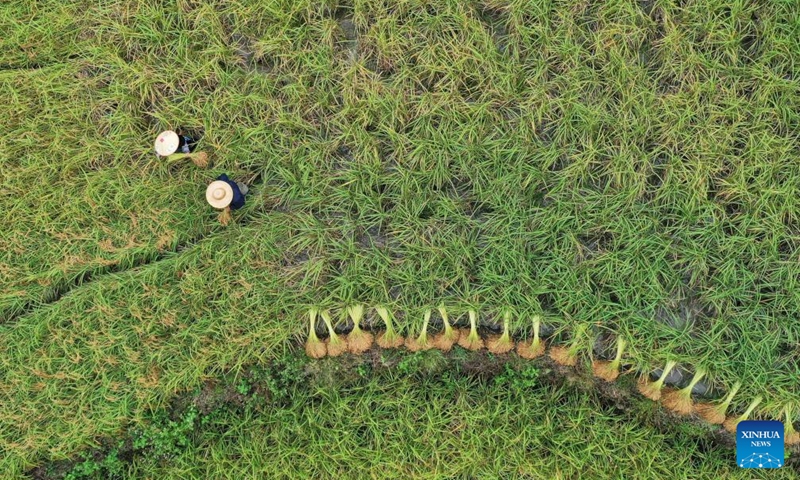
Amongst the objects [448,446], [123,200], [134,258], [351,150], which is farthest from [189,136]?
[448,446]

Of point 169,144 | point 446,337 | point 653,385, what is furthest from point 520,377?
point 169,144

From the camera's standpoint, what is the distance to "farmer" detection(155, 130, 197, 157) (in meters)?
2.49

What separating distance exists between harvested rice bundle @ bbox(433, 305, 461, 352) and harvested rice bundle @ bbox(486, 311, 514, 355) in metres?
0.16

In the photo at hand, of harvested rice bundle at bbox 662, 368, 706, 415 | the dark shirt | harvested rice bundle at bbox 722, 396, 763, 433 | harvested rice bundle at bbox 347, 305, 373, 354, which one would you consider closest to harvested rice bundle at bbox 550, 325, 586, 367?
harvested rice bundle at bbox 662, 368, 706, 415

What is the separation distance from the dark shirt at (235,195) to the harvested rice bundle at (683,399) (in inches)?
86.4

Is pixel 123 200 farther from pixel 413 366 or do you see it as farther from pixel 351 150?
pixel 413 366

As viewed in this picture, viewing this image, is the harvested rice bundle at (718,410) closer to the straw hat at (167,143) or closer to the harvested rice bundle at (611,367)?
the harvested rice bundle at (611,367)

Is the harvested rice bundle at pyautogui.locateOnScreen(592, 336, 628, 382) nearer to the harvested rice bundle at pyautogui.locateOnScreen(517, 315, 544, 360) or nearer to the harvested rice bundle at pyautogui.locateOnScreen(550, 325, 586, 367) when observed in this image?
the harvested rice bundle at pyautogui.locateOnScreen(550, 325, 586, 367)

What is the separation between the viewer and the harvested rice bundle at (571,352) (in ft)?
7.68

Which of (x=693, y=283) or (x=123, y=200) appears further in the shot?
(x=123, y=200)

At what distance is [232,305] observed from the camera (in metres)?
2.47

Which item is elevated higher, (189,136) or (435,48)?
(435,48)

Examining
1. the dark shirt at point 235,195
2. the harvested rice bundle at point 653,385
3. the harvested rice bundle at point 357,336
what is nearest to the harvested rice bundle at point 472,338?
the harvested rice bundle at point 357,336

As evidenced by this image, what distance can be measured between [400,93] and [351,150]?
0.38m
